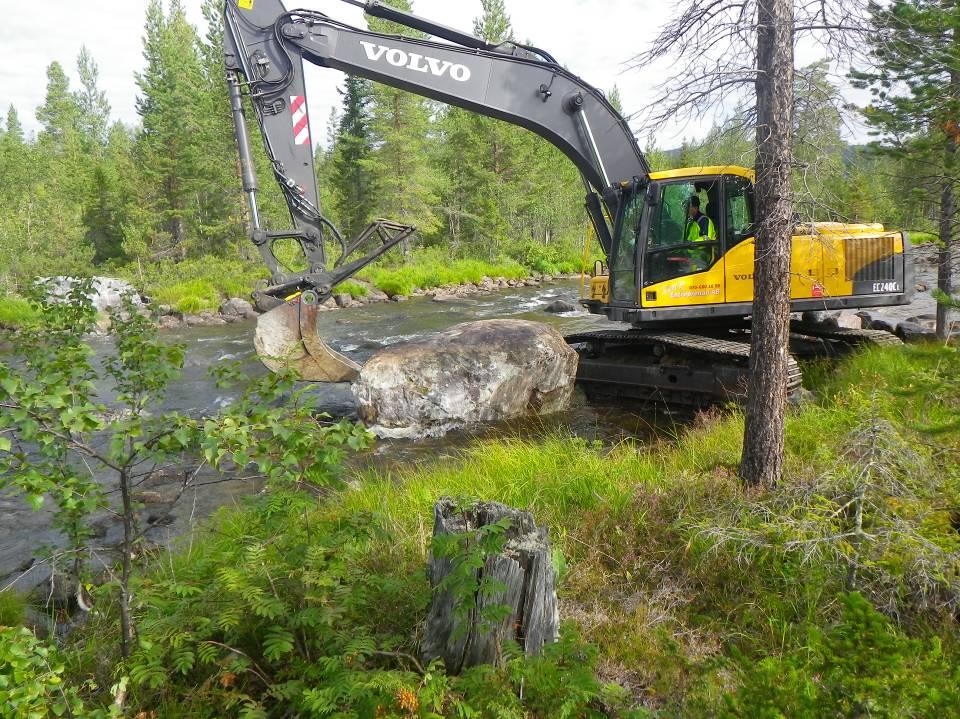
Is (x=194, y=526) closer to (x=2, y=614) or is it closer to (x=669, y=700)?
(x=2, y=614)

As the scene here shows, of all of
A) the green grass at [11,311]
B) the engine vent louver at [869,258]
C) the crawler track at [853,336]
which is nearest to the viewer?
the engine vent louver at [869,258]

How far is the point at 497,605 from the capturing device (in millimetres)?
2455

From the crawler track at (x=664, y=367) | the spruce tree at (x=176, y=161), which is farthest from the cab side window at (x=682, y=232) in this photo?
the spruce tree at (x=176, y=161)

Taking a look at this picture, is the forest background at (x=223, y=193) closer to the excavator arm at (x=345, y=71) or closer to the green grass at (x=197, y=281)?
the green grass at (x=197, y=281)

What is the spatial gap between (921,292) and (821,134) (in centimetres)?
1810

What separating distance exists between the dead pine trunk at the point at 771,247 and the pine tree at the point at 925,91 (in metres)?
0.64

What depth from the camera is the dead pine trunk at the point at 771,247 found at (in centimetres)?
377

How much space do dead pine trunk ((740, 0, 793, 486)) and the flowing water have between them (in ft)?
9.54

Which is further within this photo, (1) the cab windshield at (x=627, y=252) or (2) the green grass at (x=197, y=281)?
(2) the green grass at (x=197, y=281)

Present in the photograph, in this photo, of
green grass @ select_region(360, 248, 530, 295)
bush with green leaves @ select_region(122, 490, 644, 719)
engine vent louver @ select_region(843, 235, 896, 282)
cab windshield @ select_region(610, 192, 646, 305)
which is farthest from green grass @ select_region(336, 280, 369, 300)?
bush with green leaves @ select_region(122, 490, 644, 719)

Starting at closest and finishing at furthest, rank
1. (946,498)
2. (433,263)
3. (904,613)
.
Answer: (904,613)
(946,498)
(433,263)

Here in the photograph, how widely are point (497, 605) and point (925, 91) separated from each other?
28.0ft

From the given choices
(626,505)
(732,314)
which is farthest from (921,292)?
(626,505)

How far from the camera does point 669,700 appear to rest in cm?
247
